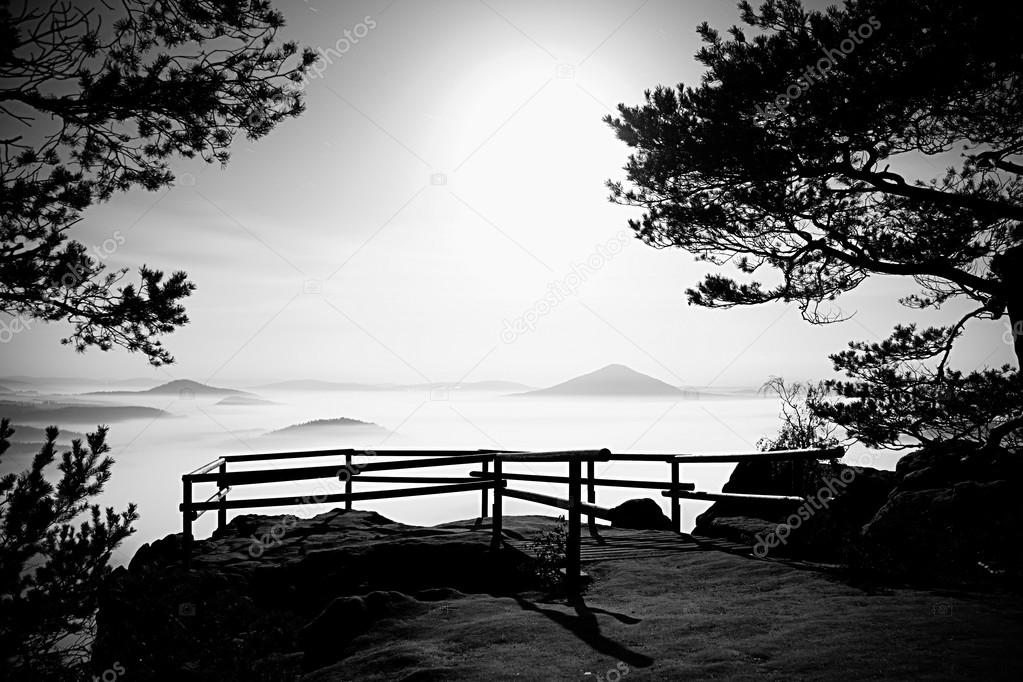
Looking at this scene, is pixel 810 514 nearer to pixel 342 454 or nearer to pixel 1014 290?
pixel 1014 290

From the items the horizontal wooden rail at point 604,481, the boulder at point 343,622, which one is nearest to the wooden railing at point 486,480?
the horizontal wooden rail at point 604,481

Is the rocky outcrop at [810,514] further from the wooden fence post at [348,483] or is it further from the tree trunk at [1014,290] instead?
the wooden fence post at [348,483]

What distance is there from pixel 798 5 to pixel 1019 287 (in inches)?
196

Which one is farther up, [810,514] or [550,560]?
[810,514]

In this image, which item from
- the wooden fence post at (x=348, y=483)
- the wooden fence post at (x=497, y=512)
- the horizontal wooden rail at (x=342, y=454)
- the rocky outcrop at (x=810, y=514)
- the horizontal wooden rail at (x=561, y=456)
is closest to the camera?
the horizontal wooden rail at (x=561, y=456)

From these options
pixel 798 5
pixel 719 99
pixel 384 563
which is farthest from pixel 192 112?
pixel 798 5

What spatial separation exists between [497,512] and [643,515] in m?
4.40

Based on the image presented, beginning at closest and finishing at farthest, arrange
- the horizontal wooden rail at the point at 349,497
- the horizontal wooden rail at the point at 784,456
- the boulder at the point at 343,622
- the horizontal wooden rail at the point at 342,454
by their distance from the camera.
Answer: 1. the boulder at the point at 343,622
2. the horizontal wooden rail at the point at 349,497
3. the horizontal wooden rail at the point at 784,456
4. the horizontal wooden rail at the point at 342,454

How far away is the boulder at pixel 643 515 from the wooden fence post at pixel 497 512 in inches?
137

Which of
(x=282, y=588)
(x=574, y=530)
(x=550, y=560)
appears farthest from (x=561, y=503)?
(x=282, y=588)

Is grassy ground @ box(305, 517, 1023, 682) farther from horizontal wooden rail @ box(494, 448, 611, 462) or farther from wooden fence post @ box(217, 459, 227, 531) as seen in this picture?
wooden fence post @ box(217, 459, 227, 531)

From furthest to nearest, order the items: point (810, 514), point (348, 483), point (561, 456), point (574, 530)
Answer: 1. point (348, 483)
2. point (810, 514)
3. point (561, 456)
4. point (574, 530)

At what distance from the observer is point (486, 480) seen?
10039 mm

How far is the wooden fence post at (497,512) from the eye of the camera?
26.4 feet
